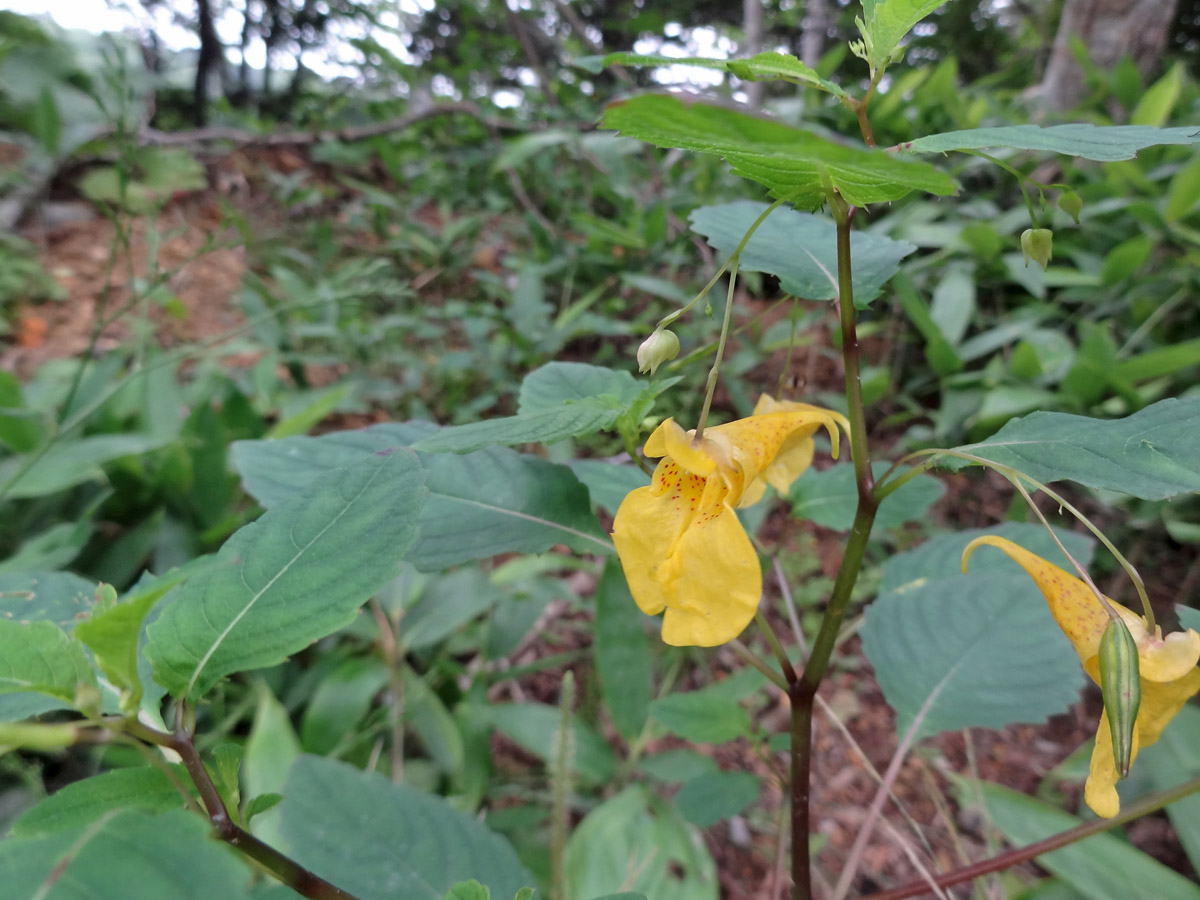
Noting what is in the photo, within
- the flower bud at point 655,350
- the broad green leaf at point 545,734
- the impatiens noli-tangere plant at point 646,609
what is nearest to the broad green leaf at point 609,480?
the impatiens noli-tangere plant at point 646,609

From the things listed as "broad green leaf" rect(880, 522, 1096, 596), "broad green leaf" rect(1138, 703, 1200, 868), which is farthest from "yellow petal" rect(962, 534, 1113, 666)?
"broad green leaf" rect(1138, 703, 1200, 868)

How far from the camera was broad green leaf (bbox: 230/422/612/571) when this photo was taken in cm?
65

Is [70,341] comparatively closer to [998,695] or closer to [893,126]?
[998,695]

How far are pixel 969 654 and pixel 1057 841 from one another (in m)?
0.31

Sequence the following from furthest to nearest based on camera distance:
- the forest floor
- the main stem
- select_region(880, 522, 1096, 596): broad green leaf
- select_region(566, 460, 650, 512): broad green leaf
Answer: the forest floor → select_region(880, 522, 1096, 596): broad green leaf → select_region(566, 460, 650, 512): broad green leaf → the main stem

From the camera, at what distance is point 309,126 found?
4.41m

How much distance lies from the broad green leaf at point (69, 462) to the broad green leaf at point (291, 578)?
131cm

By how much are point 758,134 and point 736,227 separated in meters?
0.41

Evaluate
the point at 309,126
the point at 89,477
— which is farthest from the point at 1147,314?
the point at 309,126

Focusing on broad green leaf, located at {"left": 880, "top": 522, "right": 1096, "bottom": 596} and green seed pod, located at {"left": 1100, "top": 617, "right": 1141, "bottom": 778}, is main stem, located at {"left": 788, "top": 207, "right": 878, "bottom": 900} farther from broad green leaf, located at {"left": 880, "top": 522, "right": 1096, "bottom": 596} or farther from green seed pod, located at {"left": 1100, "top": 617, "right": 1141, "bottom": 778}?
broad green leaf, located at {"left": 880, "top": 522, "right": 1096, "bottom": 596}

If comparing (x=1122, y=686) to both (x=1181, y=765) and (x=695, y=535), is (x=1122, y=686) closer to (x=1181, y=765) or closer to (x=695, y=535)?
(x=695, y=535)

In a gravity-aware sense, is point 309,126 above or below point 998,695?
above

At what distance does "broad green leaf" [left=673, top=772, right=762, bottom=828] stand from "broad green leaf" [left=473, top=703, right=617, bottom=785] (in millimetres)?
316

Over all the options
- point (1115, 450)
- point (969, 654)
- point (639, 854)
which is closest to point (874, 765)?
point (639, 854)
